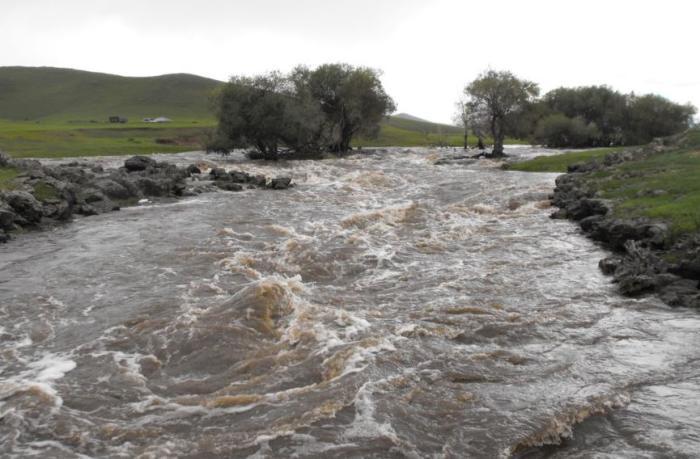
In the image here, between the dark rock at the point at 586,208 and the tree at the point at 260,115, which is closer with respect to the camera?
the dark rock at the point at 586,208

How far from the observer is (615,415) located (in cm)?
1005

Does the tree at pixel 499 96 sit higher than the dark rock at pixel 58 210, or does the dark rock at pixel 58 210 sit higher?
the tree at pixel 499 96

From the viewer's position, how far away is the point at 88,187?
39219 millimetres

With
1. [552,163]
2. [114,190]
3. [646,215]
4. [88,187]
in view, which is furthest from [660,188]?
[88,187]

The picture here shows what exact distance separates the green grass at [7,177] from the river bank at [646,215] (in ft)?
110

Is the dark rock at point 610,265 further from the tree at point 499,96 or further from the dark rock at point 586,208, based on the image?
the tree at point 499,96

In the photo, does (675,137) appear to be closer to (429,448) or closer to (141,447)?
(429,448)

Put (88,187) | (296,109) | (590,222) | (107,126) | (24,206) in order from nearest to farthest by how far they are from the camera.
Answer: (590,222) < (24,206) < (88,187) < (296,109) < (107,126)

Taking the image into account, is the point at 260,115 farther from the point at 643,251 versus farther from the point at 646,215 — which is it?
the point at 643,251

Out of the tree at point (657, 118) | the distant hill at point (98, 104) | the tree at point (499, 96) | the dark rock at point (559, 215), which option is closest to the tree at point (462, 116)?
the tree at point (499, 96)

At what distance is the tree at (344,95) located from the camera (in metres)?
86.6

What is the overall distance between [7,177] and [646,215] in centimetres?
3805

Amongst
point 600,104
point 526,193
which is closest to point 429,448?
point 526,193

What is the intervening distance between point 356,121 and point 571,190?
56.6 m
